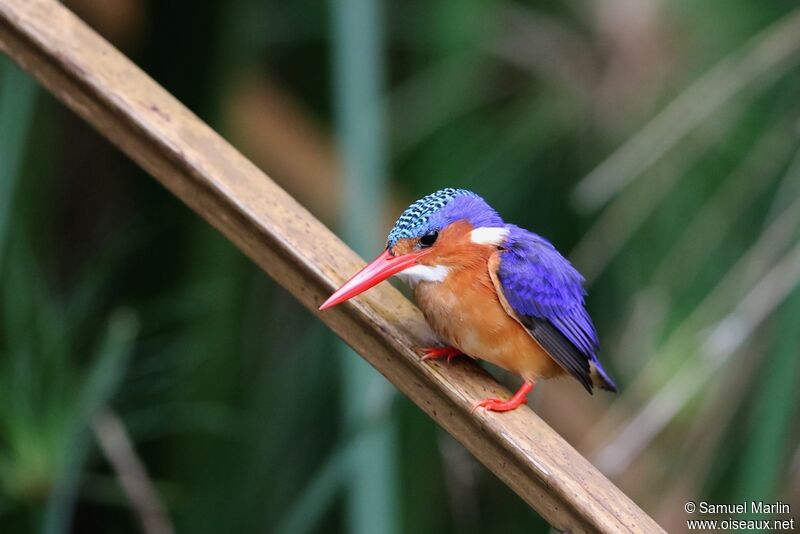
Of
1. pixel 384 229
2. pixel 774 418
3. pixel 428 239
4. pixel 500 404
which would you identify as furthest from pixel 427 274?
pixel 384 229

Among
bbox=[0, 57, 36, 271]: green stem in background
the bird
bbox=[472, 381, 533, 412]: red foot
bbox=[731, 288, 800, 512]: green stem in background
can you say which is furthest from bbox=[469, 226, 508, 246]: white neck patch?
bbox=[0, 57, 36, 271]: green stem in background

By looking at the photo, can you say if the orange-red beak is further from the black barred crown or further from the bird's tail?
the bird's tail

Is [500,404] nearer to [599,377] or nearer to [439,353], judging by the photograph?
[439,353]

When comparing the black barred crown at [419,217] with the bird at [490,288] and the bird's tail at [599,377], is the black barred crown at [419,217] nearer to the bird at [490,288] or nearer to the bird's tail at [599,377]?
the bird at [490,288]

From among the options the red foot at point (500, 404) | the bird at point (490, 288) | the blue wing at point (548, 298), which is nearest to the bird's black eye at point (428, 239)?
the bird at point (490, 288)

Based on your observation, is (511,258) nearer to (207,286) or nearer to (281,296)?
(207,286)

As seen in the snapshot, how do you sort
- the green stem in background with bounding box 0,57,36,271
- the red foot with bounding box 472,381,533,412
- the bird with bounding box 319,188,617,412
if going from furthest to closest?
the green stem in background with bounding box 0,57,36,271
the bird with bounding box 319,188,617,412
the red foot with bounding box 472,381,533,412

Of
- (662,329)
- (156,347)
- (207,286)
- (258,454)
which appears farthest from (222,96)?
(662,329)
